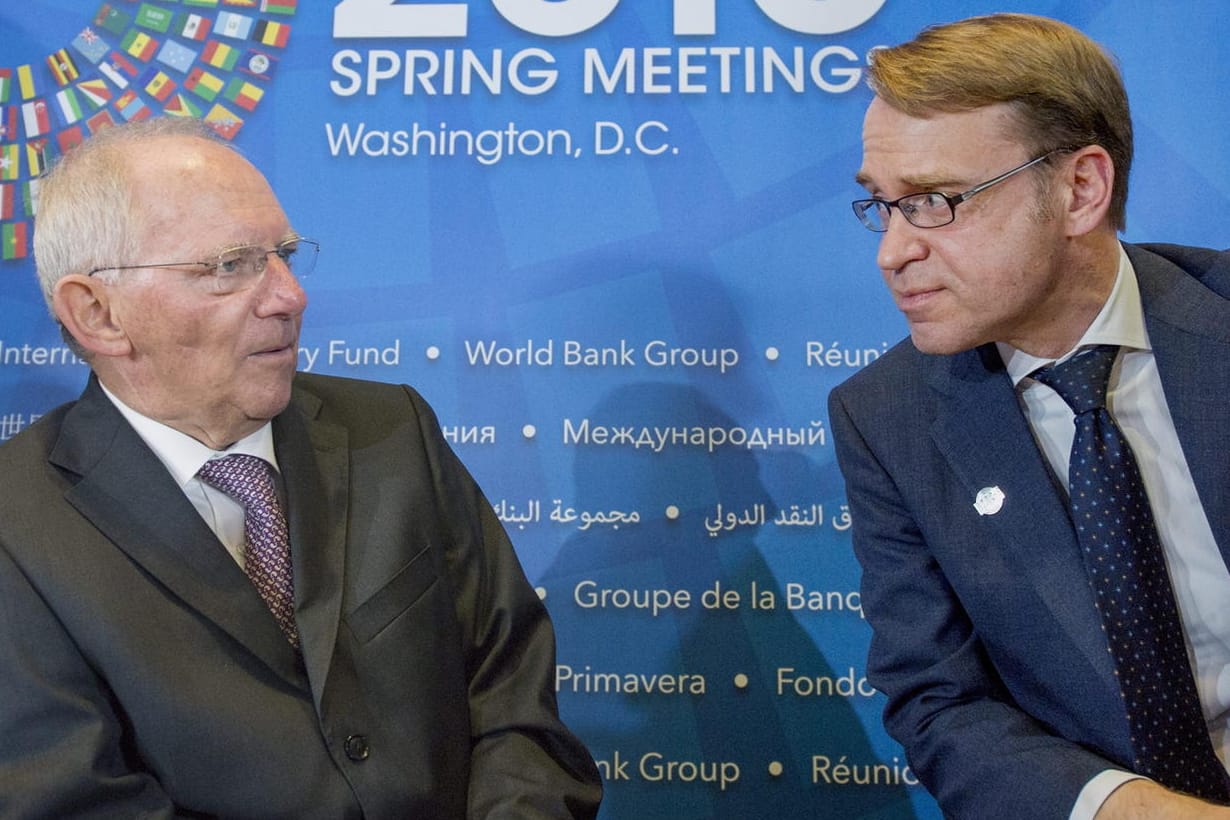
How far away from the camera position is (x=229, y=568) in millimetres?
1778

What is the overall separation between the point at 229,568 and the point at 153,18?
64.1 inches

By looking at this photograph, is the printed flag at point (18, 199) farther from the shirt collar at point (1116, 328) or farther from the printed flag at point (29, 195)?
the shirt collar at point (1116, 328)

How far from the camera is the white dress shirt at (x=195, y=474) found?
189 cm

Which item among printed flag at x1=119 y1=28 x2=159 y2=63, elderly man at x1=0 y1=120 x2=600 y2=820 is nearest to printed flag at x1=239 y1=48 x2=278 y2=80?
printed flag at x1=119 y1=28 x2=159 y2=63

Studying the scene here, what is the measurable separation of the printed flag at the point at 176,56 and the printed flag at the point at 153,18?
4cm

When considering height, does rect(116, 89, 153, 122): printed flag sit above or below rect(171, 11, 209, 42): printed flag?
below

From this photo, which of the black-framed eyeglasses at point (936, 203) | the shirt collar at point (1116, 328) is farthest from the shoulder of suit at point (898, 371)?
the black-framed eyeglasses at point (936, 203)

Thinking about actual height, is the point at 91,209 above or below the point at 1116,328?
above

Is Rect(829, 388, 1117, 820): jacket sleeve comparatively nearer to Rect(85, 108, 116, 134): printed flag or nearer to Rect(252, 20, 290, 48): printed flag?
Rect(252, 20, 290, 48): printed flag

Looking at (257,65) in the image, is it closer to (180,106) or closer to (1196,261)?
(180,106)

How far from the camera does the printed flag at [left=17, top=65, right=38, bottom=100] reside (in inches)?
111

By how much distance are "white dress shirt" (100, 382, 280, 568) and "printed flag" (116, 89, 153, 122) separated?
3.69 feet

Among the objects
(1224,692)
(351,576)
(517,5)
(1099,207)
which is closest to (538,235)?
(517,5)

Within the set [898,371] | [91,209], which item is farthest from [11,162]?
[898,371]
